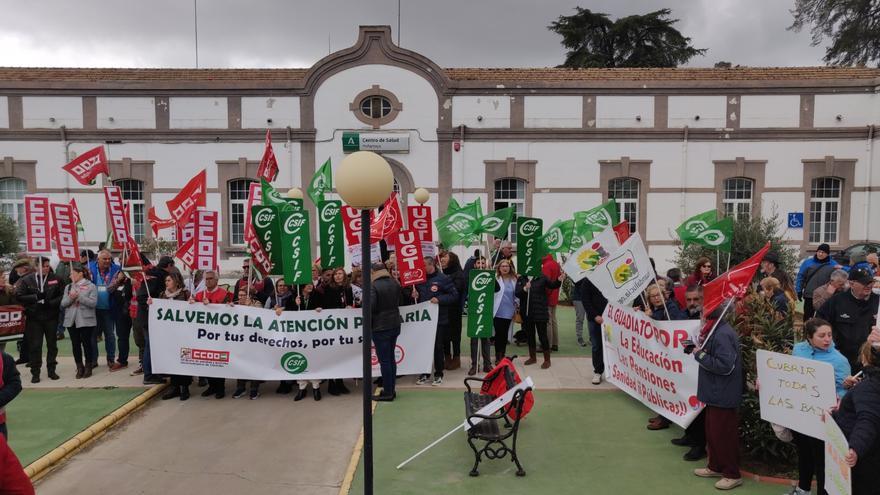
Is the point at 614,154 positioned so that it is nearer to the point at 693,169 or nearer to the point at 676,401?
the point at 693,169

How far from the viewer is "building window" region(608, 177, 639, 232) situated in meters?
21.2

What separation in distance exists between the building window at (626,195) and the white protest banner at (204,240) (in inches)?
604

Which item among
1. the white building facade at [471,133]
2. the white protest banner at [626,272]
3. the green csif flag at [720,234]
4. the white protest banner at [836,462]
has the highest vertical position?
the white building facade at [471,133]

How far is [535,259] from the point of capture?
34.4 feet

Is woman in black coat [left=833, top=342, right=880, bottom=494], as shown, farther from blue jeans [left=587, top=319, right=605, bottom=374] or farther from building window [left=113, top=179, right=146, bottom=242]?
building window [left=113, top=179, right=146, bottom=242]

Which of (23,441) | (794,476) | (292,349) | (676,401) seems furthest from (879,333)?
(23,441)

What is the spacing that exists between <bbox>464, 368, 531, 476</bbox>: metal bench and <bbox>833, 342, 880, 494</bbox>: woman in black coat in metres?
2.79

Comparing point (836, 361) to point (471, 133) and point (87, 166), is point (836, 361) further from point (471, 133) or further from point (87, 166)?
point (471, 133)

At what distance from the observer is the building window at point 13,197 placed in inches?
821

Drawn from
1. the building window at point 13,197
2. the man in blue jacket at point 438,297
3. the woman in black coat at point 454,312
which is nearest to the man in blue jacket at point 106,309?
the man in blue jacket at point 438,297

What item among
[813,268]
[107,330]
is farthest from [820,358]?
[107,330]

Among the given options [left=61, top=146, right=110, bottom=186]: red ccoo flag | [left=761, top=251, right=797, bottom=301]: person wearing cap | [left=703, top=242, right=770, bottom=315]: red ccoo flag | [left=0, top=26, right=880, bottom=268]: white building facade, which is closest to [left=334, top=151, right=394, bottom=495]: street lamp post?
[left=703, top=242, right=770, bottom=315]: red ccoo flag

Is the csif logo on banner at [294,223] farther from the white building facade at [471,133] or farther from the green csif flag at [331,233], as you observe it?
the white building facade at [471,133]

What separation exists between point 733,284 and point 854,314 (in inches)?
94.2
